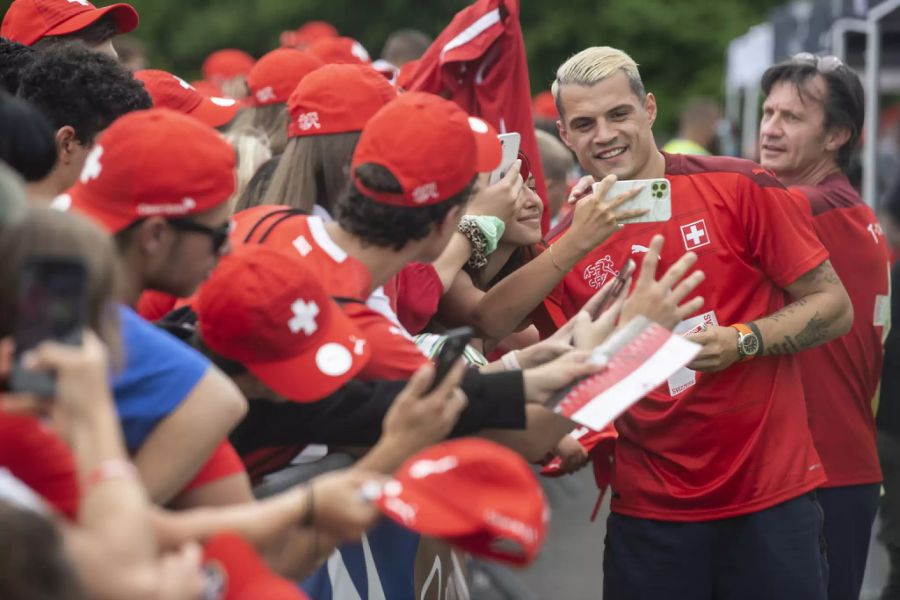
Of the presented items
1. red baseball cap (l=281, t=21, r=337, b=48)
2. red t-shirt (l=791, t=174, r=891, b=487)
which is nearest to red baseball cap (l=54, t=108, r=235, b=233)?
red t-shirt (l=791, t=174, r=891, b=487)

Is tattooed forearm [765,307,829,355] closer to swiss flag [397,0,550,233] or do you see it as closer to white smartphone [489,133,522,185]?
white smartphone [489,133,522,185]

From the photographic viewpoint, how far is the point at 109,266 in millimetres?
2293

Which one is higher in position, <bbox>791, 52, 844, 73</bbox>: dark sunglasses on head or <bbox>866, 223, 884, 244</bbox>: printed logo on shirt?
<bbox>791, 52, 844, 73</bbox>: dark sunglasses on head

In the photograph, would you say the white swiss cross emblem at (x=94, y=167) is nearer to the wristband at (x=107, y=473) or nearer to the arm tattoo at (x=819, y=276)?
the wristband at (x=107, y=473)

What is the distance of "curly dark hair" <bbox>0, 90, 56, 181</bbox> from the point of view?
9.70 feet

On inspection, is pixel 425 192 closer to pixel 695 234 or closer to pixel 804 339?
pixel 695 234

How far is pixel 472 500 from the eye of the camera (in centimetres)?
239

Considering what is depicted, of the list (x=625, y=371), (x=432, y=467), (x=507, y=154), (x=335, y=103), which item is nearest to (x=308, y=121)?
(x=335, y=103)

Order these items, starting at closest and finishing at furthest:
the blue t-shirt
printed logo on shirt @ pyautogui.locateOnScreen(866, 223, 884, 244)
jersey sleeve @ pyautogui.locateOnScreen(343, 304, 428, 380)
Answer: the blue t-shirt < jersey sleeve @ pyautogui.locateOnScreen(343, 304, 428, 380) < printed logo on shirt @ pyautogui.locateOnScreen(866, 223, 884, 244)

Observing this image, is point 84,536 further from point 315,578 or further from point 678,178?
point 678,178

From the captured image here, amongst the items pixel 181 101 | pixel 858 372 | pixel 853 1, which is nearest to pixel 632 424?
pixel 858 372

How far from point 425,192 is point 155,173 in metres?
0.73

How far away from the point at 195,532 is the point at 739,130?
64.2 ft

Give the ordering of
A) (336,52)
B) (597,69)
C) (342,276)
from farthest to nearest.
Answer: (336,52) → (597,69) → (342,276)
